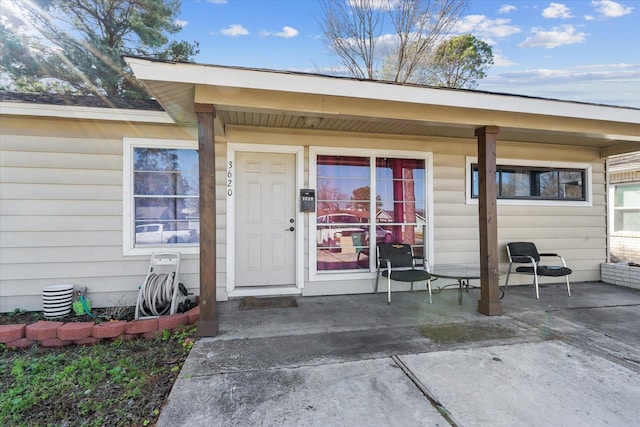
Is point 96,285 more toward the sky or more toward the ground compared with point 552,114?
more toward the ground

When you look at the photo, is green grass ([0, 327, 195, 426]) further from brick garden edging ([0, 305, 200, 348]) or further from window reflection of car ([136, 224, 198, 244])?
window reflection of car ([136, 224, 198, 244])

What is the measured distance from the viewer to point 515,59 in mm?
10242

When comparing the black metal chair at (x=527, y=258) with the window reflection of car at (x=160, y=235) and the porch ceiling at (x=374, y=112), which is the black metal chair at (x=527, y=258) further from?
the window reflection of car at (x=160, y=235)

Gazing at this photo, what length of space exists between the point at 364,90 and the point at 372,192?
1874mm

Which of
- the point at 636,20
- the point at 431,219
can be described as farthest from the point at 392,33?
the point at 431,219

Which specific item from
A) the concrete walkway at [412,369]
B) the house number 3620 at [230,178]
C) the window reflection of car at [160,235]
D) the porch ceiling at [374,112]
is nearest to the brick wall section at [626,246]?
the porch ceiling at [374,112]

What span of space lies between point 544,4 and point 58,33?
41.2 feet

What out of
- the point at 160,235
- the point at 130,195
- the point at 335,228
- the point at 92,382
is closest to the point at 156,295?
the point at 160,235

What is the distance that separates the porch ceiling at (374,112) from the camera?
115 inches

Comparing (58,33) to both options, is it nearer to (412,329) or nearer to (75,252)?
(75,252)

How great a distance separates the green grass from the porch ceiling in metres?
2.30

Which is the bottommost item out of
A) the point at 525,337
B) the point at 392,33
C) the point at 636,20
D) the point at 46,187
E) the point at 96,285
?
the point at 525,337

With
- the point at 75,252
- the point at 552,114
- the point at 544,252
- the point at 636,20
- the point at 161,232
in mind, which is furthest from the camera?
the point at 636,20

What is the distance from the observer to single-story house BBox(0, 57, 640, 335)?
3.04 meters
